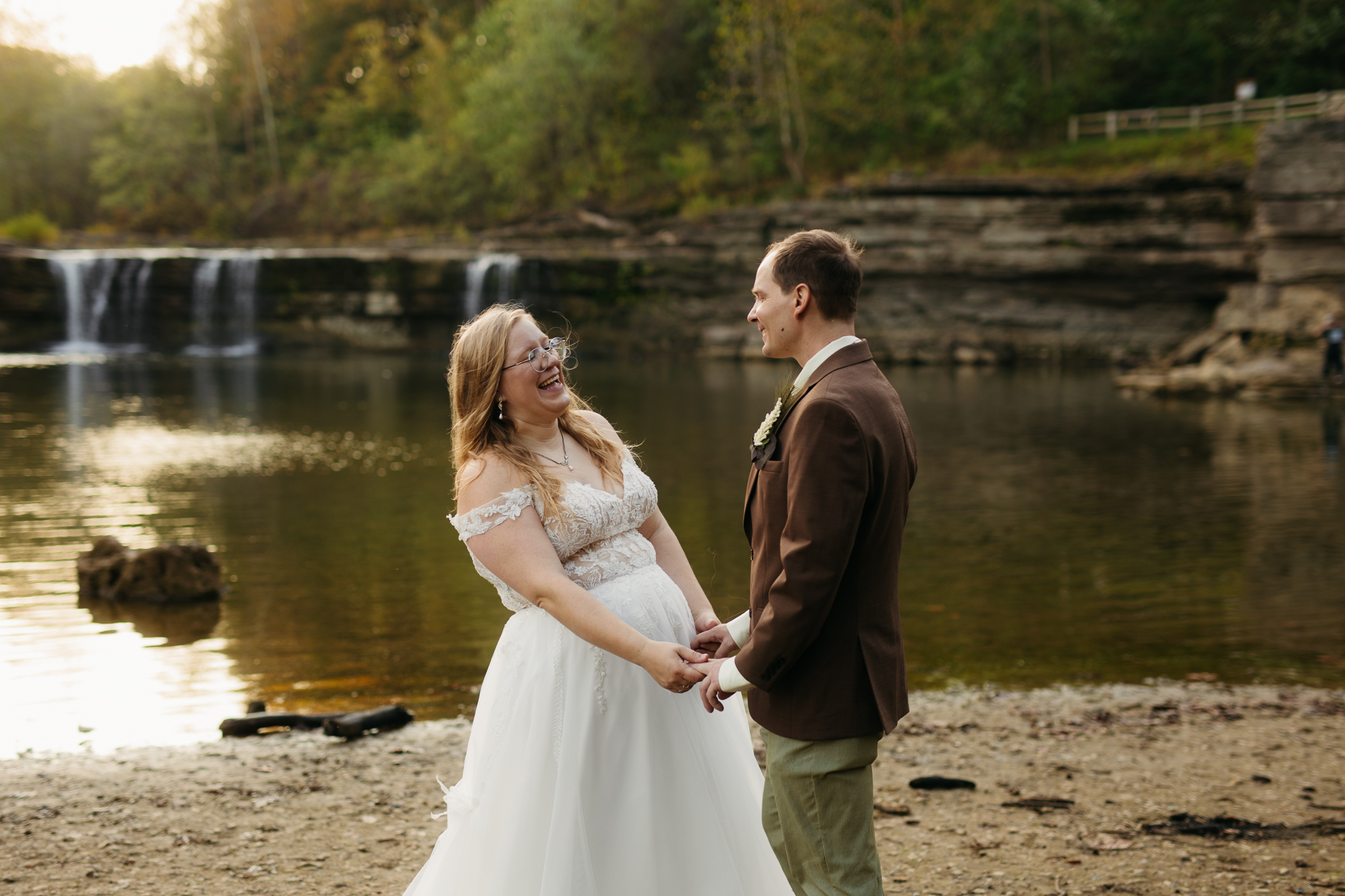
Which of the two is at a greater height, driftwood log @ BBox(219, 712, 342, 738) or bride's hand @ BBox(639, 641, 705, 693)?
bride's hand @ BBox(639, 641, 705, 693)

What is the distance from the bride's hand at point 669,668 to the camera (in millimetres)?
2598

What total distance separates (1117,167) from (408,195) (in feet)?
105

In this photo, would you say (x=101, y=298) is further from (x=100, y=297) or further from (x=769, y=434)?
(x=769, y=434)

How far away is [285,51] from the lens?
6200cm

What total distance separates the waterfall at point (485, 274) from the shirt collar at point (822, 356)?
1334 inches

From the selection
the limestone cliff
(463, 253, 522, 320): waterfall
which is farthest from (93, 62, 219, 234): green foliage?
the limestone cliff

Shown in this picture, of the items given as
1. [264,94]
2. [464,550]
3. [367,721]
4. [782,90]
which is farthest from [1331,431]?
[264,94]

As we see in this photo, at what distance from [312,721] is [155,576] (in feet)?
12.2

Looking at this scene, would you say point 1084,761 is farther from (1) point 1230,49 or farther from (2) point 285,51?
(2) point 285,51

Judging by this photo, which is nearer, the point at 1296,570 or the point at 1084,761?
the point at 1084,761

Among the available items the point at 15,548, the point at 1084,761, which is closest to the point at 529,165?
the point at 15,548

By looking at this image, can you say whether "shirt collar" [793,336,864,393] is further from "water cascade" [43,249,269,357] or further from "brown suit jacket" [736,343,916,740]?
"water cascade" [43,249,269,357]

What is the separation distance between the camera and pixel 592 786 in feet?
8.89

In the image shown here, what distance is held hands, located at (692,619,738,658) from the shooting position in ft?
9.19
